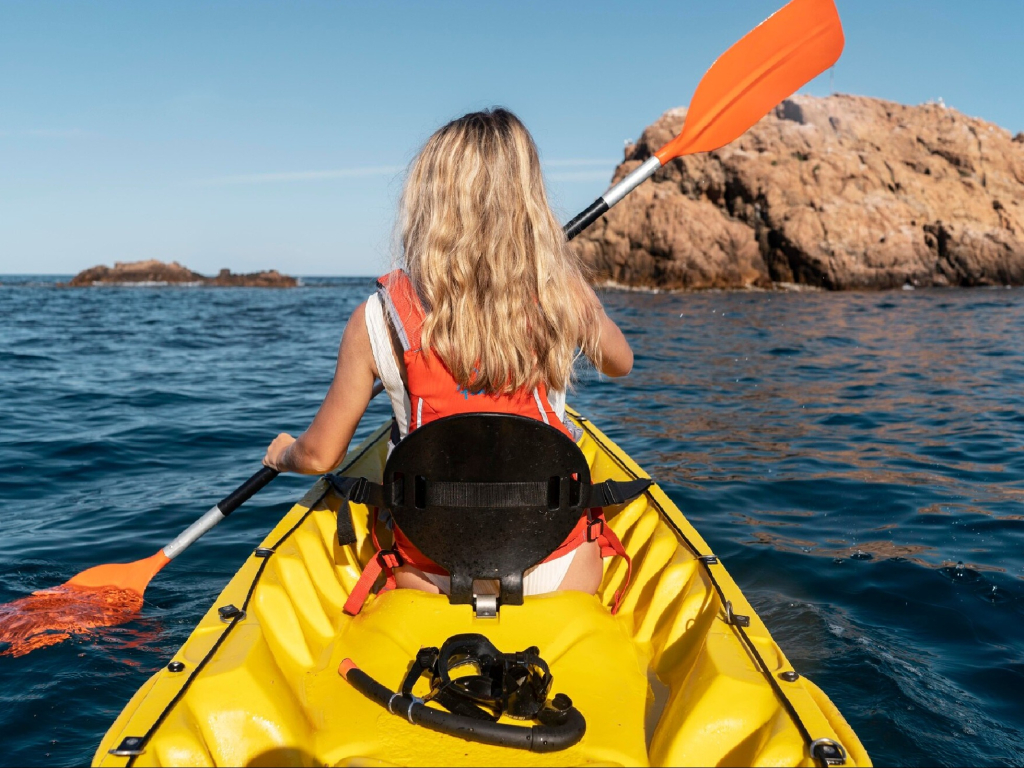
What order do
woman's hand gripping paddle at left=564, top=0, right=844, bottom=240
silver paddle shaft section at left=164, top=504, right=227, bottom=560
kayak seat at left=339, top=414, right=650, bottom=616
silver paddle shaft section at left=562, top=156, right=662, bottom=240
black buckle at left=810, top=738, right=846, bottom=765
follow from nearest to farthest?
black buckle at left=810, top=738, right=846, bottom=765 → kayak seat at left=339, top=414, right=650, bottom=616 → silver paddle shaft section at left=164, top=504, right=227, bottom=560 → silver paddle shaft section at left=562, top=156, right=662, bottom=240 → woman's hand gripping paddle at left=564, top=0, right=844, bottom=240

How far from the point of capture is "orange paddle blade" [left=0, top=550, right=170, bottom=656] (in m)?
3.19

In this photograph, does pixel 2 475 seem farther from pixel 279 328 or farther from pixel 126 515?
pixel 279 328

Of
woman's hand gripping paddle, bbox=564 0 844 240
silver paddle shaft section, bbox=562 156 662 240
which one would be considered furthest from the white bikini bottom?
woman's hand gripping paddle, bbox=564 0 844 240

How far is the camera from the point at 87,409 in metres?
8.05

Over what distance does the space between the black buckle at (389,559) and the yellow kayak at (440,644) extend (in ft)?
0.31

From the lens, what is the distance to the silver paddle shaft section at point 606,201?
12.0 feet

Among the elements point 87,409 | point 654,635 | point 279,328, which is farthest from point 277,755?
point 279,328

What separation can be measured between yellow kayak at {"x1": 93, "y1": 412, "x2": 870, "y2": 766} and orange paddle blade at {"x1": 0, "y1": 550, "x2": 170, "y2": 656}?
122 centimetres

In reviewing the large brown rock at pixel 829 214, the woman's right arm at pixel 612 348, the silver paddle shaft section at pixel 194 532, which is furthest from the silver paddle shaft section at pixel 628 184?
the large brown rock at pixel 829 214

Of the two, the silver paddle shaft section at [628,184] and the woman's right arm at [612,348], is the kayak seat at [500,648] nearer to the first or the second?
the woman's right arm at [612,348]

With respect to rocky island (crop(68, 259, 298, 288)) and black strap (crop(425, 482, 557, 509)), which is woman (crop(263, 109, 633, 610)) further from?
rocky island (crop(68, 259, 298, 288))

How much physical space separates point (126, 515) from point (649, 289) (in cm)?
2785

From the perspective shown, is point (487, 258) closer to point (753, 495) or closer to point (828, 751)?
point (828, 751)

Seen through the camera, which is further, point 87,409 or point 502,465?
point 87,409
